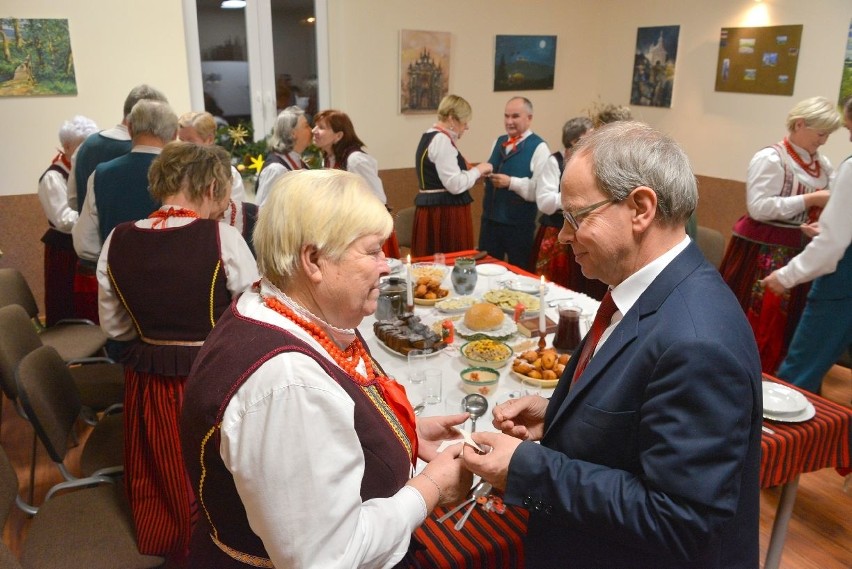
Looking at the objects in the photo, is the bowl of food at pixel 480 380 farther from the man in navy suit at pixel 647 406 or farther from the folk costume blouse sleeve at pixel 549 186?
A: the folk costume blouse sleeve at pixel 549 186

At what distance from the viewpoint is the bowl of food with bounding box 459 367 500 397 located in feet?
6.41

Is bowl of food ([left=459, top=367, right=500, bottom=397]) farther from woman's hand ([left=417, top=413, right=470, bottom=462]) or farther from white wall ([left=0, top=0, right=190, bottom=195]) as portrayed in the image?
white wall ([left=0, top=0, right=190, bottom=195])

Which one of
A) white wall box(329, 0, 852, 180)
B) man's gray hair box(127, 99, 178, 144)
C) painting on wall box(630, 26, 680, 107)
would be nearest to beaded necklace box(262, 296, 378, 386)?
man's gray hair box(127, 99, 178, 144)

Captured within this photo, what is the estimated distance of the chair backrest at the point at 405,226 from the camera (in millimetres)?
A: 4902

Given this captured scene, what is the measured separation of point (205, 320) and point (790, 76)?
16.0 ft

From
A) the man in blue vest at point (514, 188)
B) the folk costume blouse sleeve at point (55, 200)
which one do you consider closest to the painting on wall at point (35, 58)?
the folk costume blouse sleeve at point (55, 200)

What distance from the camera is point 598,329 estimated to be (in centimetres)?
138

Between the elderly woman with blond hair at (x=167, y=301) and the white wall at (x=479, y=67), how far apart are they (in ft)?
9.84

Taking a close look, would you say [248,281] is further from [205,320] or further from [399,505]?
→ [399,505]

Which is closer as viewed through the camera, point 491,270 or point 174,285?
point 174,285

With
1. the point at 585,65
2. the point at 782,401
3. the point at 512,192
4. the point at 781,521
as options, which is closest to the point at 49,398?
the point at 782,401

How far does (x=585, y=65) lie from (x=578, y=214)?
19.9 ft

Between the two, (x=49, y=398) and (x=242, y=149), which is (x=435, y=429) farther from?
(x=242, y=149)

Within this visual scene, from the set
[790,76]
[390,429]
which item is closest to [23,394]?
[390,429]
